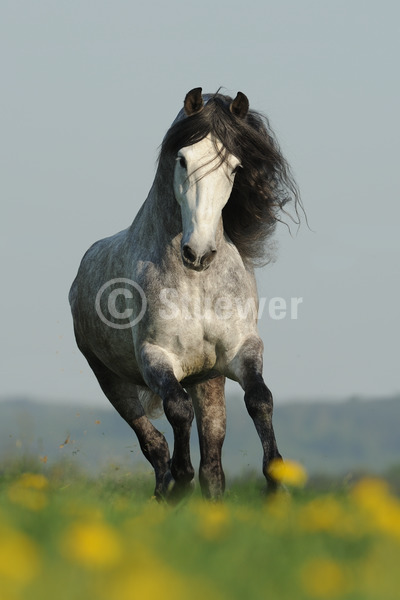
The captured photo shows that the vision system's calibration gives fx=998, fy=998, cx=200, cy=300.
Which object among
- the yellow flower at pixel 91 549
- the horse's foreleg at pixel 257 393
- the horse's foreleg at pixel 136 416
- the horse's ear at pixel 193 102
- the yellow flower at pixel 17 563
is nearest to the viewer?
the yellow flower at pixel 17 563

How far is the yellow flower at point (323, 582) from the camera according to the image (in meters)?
2.05

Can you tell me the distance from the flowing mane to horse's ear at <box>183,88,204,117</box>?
0.14 feet

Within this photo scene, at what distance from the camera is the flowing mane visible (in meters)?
6.76

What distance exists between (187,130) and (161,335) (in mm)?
1415

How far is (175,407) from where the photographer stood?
253 inches

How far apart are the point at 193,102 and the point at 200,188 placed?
71cm

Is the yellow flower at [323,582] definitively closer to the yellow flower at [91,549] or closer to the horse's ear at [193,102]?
the yellow flower at [91,549]

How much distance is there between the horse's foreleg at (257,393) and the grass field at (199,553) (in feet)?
8.09

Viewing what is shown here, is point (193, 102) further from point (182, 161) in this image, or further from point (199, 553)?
point (199, 553)

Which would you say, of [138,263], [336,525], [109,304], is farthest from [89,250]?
[336,525]

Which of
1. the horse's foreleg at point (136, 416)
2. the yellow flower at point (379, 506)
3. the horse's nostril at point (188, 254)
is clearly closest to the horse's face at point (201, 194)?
the horse's nostril at point (188, 254)

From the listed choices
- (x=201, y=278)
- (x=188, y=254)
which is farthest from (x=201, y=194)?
(x=201, y=278)

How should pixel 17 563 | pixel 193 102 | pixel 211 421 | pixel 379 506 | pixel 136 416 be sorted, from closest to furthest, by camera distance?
pixel 17 563 → pixel 379 506 → pixel 193 102 → pixel 211 421 → pixel 136 416

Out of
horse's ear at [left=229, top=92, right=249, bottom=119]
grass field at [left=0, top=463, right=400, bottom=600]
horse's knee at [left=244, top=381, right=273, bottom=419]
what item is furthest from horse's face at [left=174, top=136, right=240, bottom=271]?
grass field at [left=0, top=463, right=400, bottom=600]
